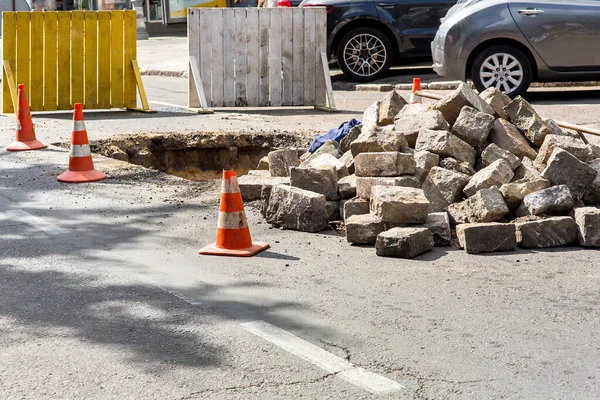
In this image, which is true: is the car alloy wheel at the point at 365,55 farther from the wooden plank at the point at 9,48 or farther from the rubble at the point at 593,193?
the rubble at the point at 593,193

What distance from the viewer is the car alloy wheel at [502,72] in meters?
14.9

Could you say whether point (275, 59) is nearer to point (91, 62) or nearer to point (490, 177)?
point (91, 62)

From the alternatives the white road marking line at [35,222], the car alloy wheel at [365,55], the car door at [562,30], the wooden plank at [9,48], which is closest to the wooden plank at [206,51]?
the wooden plank at [9,48]

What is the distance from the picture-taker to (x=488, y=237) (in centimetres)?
702

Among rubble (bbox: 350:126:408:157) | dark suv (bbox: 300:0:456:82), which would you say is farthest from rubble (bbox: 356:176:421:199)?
dark suv (bbox: 300:0:456:82)

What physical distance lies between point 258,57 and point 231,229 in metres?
8.28

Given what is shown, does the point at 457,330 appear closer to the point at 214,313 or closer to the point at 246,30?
the point at 214,313

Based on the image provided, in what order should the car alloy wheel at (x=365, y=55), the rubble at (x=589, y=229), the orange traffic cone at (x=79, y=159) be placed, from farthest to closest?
the car alloy wheel at (x=365, y=55)
the orange traffic cone at (x=79, y=159)
the rubble at (x=589, y=229)

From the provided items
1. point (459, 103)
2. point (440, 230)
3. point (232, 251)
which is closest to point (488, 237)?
point (440, 230)

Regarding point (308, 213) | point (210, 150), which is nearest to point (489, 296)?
point (308, 213)

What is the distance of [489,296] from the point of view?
594 centimetres

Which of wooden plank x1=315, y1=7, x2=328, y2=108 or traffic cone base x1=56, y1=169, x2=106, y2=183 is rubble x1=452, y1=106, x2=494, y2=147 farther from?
wooden plank x1=315, y1=7, x2=328, y2=108

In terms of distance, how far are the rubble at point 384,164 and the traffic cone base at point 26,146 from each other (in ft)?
15.7

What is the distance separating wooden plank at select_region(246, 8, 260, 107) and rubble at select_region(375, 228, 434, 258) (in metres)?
8.35
